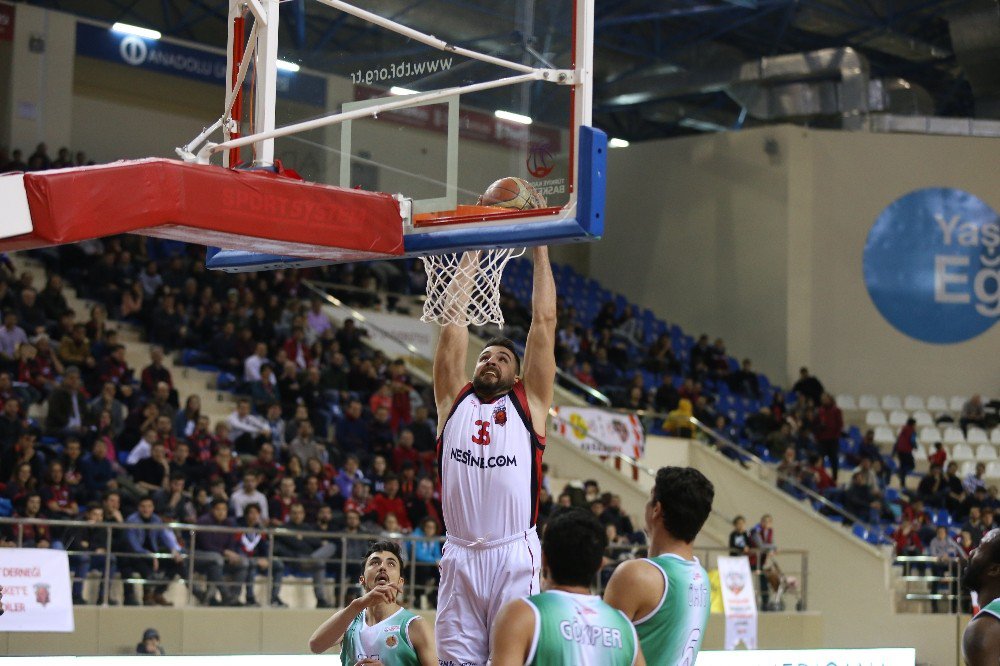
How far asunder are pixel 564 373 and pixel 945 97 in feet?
39.8

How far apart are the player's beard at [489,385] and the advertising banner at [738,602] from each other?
30.0 ft

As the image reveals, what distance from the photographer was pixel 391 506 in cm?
1423

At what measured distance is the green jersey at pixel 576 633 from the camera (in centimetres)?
387

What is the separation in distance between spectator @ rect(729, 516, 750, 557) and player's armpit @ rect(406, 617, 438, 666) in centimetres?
1016

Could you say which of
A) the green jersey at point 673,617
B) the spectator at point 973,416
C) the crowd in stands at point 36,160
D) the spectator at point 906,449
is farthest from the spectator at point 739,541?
the green jersey at point 673,617

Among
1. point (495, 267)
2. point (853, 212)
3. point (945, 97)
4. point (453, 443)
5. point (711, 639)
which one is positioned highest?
point (945, 97)

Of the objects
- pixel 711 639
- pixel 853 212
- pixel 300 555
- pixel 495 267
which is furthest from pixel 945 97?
pixel 495 267

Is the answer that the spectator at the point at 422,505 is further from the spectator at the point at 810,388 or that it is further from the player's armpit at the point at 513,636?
the spectator at the point at 810,388

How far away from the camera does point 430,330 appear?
69.2 feet

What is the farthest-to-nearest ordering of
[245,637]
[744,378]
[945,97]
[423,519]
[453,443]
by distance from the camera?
[945,97]
[744,378]
[423,519]
[245,637]
[453,443]

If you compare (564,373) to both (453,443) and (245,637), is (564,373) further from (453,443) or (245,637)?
(453,443)

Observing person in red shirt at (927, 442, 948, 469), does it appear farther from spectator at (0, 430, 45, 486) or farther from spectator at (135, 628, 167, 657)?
spectator at (0, 430, 45, 486)

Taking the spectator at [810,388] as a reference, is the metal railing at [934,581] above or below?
below

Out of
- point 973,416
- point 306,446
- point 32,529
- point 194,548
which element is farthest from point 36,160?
point 973,416
